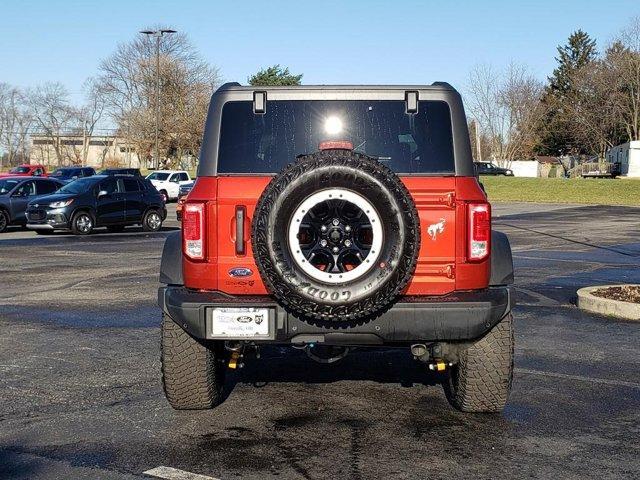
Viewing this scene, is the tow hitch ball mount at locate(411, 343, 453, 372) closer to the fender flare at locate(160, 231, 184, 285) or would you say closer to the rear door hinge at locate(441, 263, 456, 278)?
the rear door hinge at locate(441, 263, 456, 278)

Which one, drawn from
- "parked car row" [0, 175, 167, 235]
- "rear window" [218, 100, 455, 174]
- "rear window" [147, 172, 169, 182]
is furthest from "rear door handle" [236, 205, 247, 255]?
"rear window" [147, 172, 169, 182]

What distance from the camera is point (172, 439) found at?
5.39 metres

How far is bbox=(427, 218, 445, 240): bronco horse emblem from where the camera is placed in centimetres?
540

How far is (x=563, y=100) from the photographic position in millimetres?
92250

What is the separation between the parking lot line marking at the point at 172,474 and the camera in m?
4.66

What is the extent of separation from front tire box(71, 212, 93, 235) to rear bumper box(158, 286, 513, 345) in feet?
66.8

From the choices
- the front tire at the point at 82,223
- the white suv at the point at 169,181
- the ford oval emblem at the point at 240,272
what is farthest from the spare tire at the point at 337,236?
the white suv at the point at 169,181

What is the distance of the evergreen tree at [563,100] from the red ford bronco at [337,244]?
8295 cm

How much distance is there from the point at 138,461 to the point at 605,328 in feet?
20.2

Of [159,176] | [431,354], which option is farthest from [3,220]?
[431,354]

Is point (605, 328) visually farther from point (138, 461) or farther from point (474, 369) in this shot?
point (138, 461)

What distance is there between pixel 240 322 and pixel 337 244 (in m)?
0.76

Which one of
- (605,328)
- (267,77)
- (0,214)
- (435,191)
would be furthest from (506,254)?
(267,77)

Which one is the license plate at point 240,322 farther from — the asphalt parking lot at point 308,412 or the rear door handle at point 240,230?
the asphalt parking lot at point 308,412
